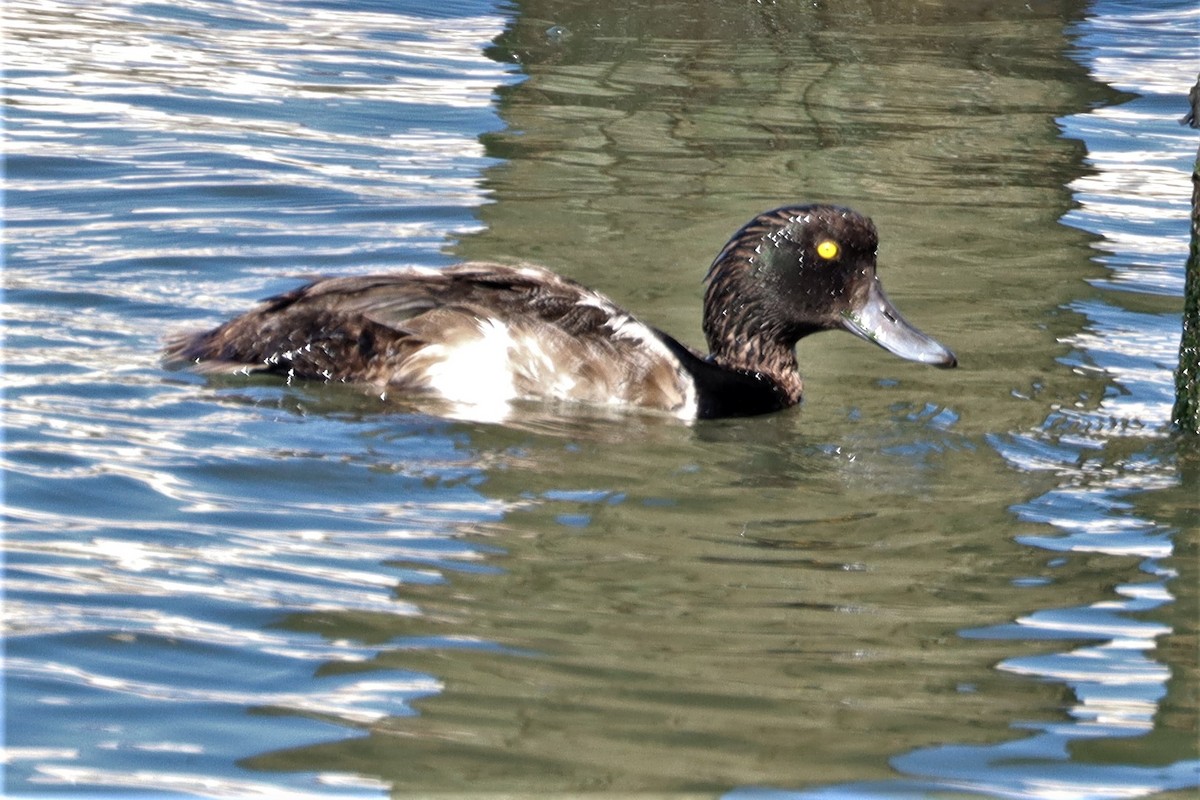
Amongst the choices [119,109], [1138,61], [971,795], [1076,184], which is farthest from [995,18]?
[971,795]

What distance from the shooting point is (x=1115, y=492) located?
613cm

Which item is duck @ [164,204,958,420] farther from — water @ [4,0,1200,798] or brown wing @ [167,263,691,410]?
water @ [4,0,1200,798]

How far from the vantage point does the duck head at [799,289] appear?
730cm

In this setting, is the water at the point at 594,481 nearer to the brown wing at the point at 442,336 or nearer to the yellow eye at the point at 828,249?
the brown wing at the point at 442,336

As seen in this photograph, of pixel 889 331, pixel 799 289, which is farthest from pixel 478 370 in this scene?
pixel 889 331

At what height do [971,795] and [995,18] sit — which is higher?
[995,18]

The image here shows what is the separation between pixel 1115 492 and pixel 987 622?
132 cm

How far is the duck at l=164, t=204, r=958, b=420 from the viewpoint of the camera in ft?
22.4

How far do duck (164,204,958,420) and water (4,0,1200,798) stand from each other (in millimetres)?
138

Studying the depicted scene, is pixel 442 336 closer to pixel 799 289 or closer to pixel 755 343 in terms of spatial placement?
pixel 755 343

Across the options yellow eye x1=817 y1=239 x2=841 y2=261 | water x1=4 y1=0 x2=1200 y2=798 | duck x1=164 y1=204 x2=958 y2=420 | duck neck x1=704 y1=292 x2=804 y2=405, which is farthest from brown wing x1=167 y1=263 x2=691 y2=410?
yellow eye x1=817 y1=239 x2=841 y2=261

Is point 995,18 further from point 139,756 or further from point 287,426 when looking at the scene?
point 139,756

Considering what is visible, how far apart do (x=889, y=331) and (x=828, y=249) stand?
389mm

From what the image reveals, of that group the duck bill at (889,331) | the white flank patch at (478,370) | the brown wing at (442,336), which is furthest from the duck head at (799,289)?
the white flank patch at (478,370)
